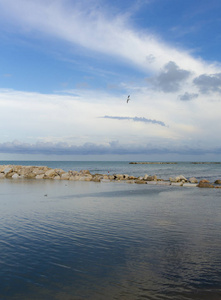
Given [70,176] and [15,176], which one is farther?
[15,176]

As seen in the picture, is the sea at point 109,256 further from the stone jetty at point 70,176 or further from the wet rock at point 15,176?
the wet rock at point 15,176

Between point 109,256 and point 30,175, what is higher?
point 30,175

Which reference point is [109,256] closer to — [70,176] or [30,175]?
[70,176]

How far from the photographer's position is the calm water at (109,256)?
6879 millimetres

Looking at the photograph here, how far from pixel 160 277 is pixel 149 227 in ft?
18.7

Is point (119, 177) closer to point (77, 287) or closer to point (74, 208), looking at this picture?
point (74, 208)

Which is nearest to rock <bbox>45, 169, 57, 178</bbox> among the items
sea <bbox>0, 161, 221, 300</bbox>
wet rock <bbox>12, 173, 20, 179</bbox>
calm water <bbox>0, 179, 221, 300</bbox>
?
wet rock <bbox>12, 173, 20, 179</bbox>

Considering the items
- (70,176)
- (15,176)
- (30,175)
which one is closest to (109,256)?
(70,176)

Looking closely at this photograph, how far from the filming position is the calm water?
6879 mm

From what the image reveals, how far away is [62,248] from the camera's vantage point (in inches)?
399

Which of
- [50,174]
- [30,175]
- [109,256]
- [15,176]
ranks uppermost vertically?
[50,174]

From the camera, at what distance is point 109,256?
922cm

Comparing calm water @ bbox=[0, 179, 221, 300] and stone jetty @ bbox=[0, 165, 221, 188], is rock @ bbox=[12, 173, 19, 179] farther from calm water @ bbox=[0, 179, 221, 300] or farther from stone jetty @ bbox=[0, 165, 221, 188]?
calm water @ bbox=[0, 179, 221, 300]

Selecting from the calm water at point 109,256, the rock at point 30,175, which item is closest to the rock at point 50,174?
the rock at point 30,175
